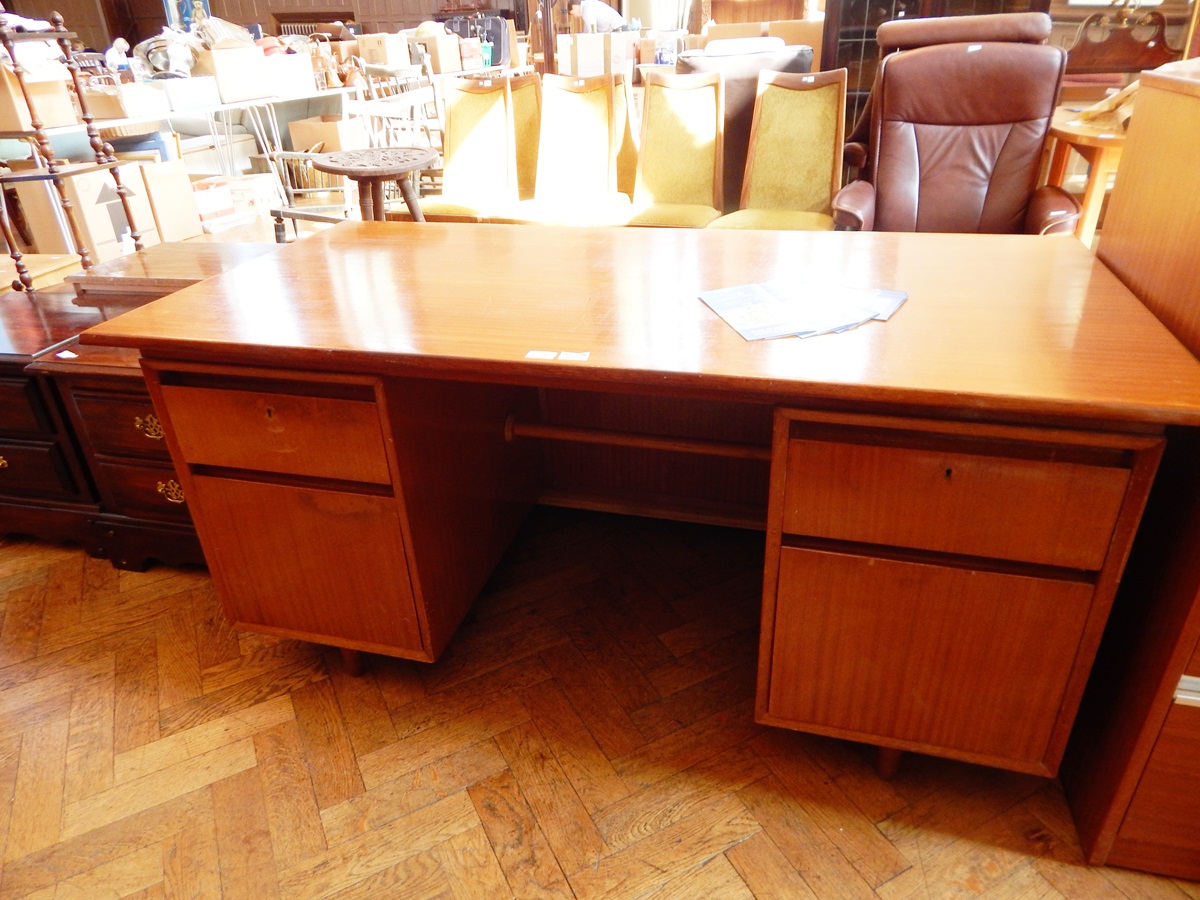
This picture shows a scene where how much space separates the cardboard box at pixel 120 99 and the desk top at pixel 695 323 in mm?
3261

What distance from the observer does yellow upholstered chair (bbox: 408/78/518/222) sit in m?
3.72

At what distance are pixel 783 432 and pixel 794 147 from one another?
263cm

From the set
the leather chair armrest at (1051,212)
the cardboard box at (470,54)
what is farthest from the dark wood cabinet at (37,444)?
the cardboard box at (470,54)

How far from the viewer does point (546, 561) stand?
6.32 ft

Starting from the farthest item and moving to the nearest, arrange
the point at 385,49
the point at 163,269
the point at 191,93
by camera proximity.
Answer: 1. the point at 385,49
2. the point at 191,93
3. the point at 163,269

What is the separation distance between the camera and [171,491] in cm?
181

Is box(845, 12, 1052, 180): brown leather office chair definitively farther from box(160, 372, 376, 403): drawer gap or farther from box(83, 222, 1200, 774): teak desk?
box(160, 372, 376, 403): drawer gap


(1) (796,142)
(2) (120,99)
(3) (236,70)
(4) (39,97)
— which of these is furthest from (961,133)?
(3) (236,70)

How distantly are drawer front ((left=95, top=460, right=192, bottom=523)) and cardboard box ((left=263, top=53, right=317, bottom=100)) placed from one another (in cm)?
415

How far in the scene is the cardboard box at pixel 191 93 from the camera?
443cm

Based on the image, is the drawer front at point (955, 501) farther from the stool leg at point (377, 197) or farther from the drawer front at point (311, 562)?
the stool leg at point (377, 197)

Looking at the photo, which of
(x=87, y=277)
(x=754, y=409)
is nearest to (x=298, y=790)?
(x=754, y=409)

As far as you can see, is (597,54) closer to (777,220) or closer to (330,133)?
(330,133)

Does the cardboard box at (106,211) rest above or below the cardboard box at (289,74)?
below
